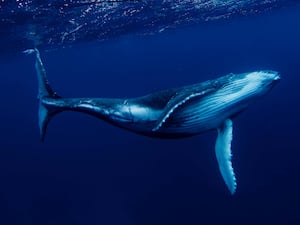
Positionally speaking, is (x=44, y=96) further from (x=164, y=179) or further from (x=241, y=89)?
(x=164, y=179)

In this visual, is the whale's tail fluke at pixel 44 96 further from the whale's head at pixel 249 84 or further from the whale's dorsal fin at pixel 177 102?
the whale's head at pixel 249 84

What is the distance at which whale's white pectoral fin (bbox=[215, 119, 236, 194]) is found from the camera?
4.34 metres

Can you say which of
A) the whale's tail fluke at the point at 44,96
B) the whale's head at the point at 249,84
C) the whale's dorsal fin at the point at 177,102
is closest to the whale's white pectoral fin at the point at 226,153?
the whale's head at the point at 249,84

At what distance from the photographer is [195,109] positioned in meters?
Result: 4.08

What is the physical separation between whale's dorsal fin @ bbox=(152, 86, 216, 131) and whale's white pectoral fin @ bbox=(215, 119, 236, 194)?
0.67m

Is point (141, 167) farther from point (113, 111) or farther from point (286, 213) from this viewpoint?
point (113, 111)

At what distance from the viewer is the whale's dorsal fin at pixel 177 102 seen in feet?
12.8

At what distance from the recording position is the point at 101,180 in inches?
1125

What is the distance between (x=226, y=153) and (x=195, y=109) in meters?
0.77

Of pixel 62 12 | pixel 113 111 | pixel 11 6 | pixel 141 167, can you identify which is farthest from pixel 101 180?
pixel 113 111

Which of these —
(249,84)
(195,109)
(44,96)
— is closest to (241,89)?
(249,84)

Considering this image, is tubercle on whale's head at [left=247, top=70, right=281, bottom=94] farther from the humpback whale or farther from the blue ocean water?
the blue ocean water

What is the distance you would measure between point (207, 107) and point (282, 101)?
34313 mm

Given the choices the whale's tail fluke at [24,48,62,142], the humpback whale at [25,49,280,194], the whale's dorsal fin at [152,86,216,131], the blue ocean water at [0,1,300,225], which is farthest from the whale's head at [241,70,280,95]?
the blue ocean water at [0,1,300,225]
